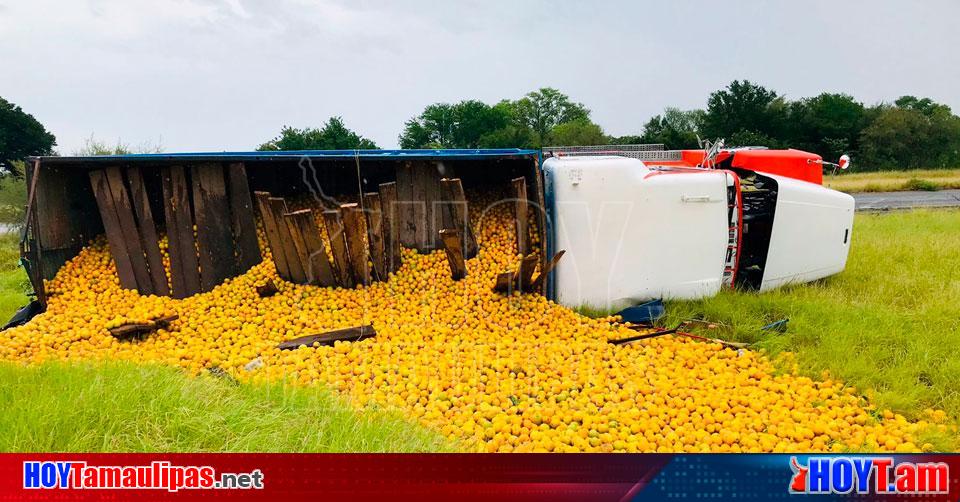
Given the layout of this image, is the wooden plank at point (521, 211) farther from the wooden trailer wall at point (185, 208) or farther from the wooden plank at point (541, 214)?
the wooden plank at point (541, 214)

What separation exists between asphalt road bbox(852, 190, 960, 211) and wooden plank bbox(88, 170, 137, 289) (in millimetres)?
16592

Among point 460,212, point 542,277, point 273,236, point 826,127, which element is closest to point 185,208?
point 273,236

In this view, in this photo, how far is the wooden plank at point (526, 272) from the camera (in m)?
4.84

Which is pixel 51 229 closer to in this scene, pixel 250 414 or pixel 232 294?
pixel 232 294

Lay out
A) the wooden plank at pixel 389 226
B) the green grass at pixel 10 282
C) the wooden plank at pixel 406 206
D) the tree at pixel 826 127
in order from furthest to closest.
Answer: the tree at pixel 826 127, the green grass at pixel 10 282, the wooden plank at pixel 406 206, the wooden plank at pixel 389 226

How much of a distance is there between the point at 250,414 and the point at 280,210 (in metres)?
2.55

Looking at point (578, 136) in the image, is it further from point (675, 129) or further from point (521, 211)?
point (521, 211)

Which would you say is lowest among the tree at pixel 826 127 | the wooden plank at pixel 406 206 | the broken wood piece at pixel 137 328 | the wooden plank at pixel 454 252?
the broken wood piece at pixel 137 328

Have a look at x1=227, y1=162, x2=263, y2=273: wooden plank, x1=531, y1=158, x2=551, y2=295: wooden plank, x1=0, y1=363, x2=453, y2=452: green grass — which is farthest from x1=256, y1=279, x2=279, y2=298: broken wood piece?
x1=531, y1=158, x2=551, y2=295: wooden plank

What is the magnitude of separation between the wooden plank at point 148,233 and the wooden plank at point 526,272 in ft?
11.3

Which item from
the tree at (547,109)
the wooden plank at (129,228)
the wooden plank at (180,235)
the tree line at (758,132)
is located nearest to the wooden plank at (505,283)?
the wooden plank at (180,235)

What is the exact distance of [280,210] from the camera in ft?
16.8

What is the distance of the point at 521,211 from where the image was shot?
17.3 ft

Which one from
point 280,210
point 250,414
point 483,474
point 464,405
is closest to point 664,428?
point 464,405
